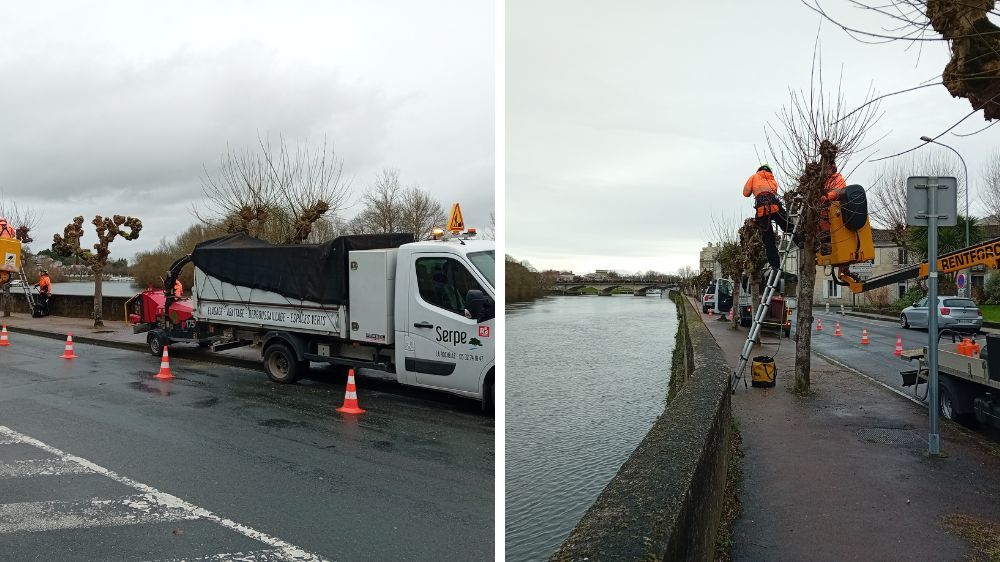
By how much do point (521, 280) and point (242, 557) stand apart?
2627mm

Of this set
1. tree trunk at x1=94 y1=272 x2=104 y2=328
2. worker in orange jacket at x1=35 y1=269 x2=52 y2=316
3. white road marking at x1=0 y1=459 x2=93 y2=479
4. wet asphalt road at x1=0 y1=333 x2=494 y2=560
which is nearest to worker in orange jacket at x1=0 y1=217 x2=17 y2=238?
tree trunk at x1=94 y1=272 x2=104 y2=328

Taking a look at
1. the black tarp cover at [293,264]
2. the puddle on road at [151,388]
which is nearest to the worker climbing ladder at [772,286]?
the black tarp cover at [293,264]

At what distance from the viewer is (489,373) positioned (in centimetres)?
714

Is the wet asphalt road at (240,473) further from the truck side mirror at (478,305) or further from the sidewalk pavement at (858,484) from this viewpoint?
the sidewalk pavement at (858,484)

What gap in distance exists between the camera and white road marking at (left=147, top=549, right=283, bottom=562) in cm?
371

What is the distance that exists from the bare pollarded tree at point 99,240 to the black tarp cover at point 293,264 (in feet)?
28.5

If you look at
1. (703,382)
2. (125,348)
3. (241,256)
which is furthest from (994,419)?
(125,348)

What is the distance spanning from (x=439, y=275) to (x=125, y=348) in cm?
877

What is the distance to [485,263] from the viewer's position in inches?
285

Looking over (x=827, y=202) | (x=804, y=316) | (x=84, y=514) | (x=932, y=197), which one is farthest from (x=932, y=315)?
(x=84, y=514)

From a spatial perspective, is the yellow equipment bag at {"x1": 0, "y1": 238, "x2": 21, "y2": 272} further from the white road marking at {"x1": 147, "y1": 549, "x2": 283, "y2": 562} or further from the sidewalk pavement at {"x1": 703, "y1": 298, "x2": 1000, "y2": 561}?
the sidewalk pavement at {"x1": 703, "y1": 298, "x2": 1000, "y2": 561}

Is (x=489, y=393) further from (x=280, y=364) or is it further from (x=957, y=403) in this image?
(x=957, y=403)

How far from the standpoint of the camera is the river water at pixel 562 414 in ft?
13.5

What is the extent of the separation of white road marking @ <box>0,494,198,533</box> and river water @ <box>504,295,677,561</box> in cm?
208
